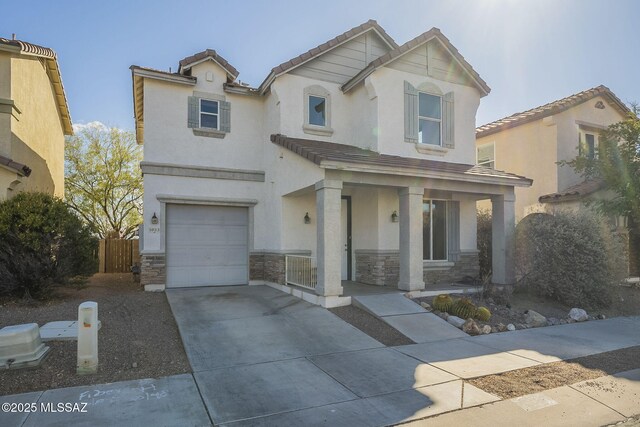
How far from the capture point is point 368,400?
16.1 feet

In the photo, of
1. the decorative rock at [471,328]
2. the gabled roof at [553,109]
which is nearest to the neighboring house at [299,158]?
the decorative rock at [471,328]

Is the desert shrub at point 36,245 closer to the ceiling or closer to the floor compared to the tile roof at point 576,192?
closer to the floor

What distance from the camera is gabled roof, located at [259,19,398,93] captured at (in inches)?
464

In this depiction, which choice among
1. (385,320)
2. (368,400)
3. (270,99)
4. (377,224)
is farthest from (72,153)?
(368,400)

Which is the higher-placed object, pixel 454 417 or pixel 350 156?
pixel 350 156

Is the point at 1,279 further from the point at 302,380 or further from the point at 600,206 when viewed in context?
the point at 600,206

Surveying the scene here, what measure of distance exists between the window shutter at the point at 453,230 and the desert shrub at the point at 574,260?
7.58 ft

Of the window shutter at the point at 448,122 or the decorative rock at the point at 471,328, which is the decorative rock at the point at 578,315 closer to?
the decorative rock at the point at 471,328

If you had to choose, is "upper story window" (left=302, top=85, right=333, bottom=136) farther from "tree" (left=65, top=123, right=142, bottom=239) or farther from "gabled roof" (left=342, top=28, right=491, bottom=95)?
"tree" (left=65, top=123, right=142, bottom=239)

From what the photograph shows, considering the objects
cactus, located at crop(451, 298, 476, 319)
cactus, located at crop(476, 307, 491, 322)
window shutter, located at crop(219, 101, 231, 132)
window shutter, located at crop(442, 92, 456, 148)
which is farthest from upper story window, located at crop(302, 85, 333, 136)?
cactus, located at crop(476, 307, 491, 322)

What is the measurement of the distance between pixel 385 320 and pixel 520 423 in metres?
3.93

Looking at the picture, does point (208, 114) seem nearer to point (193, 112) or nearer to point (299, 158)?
point (193, 112)

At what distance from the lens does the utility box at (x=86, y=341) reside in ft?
18.0

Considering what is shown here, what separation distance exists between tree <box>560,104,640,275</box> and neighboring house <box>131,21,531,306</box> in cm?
329
